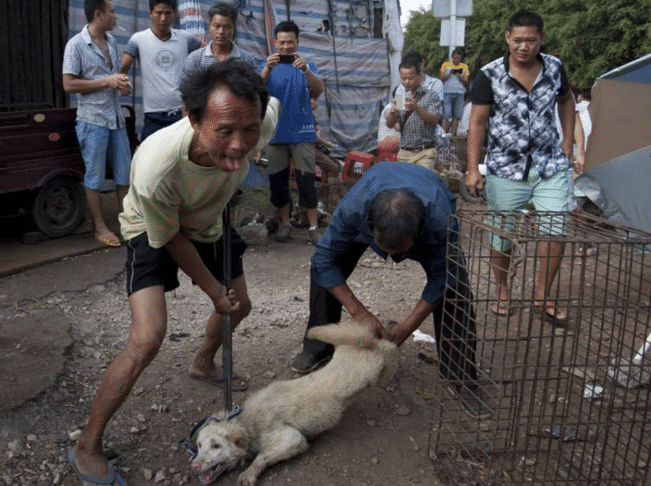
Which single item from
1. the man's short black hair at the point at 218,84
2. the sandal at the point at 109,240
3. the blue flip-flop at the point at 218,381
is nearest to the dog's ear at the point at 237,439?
the blue flip-flop at the point at 218,381

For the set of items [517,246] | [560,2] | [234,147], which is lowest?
[517,246]

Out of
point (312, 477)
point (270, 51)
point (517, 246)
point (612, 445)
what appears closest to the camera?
point (517, 246)

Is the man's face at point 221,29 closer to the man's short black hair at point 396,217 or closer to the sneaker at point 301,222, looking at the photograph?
the sneaker at point 301,222

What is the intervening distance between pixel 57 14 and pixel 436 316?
220 inches

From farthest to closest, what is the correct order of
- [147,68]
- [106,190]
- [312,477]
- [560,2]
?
[560,2] < [106,190] < [147,68] < [312,477]

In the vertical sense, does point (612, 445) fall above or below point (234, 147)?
below

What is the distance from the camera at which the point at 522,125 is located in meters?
4.40

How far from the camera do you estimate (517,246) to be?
2.30 meters

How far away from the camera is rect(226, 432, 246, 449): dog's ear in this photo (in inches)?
112

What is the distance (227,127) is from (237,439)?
1.36 metres

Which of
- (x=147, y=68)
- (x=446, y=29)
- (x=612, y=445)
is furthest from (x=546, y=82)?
(x=446, y=29)

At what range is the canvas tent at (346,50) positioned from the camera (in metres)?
8.70

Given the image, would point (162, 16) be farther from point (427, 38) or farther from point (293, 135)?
point (427, 38)

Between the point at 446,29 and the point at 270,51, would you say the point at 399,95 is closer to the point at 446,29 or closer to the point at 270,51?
the point at 270,51
